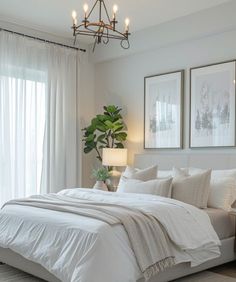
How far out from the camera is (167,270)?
3.58 m

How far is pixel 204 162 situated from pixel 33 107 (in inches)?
101

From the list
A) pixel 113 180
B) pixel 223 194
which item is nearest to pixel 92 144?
pixel 113 180

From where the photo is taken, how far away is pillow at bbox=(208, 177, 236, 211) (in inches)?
176

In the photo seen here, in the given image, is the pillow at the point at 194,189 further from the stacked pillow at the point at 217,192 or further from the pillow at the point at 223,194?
the pillow at the point at 223,194

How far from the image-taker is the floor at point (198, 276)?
3.91 metres

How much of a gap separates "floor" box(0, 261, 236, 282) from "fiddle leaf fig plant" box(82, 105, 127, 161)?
256 centimetres

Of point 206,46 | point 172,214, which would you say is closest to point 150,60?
point 206,46

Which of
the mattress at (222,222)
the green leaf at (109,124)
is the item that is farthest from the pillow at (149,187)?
the green leaf at (109,124)

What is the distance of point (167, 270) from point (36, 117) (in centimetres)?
335

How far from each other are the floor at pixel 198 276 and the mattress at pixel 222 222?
35cm

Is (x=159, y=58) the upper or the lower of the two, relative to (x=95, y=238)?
upper

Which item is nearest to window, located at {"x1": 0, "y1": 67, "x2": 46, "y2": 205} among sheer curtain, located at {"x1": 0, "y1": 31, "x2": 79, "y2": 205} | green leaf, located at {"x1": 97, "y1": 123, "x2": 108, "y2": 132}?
sheer curtain, located at {"x1": 0, "y1": 31, "x2": 79, "y2": 205}

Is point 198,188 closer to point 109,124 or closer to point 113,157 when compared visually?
point 113,157

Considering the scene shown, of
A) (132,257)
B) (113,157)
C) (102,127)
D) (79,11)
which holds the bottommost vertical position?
(132,257)
